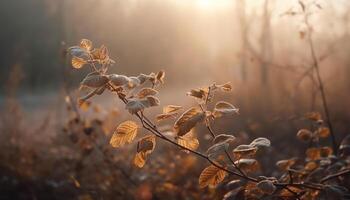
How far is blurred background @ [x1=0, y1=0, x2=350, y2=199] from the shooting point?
16.5ft

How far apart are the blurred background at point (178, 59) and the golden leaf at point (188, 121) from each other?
122cm

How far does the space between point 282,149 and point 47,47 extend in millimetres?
17900

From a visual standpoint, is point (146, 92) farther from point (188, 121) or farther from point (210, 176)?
point (210, 176)

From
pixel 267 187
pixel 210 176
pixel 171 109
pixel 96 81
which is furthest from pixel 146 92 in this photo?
pixel 267 187

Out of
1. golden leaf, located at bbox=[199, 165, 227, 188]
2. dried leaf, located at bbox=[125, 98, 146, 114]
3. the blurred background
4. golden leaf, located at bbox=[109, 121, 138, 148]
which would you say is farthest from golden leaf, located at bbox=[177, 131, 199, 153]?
the blurred background

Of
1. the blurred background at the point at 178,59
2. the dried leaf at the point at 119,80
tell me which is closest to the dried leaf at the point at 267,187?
the dried leaf at the point at 119,80

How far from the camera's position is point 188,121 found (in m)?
1.74

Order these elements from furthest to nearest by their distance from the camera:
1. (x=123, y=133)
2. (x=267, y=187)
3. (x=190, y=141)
A: (x=190, y=141) < (x=123, y=133) < (x=267, y=187)

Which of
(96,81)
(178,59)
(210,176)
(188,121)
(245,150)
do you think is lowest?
(178,59)

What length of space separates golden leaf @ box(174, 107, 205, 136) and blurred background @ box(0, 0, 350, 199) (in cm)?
122

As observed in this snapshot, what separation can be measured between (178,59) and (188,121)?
19079mm

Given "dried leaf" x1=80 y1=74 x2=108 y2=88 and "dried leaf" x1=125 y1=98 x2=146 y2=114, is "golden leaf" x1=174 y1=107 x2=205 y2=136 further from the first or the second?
"dried leaf" x1=80 y1=74 x2=108 y2=88

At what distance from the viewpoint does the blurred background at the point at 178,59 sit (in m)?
5.02

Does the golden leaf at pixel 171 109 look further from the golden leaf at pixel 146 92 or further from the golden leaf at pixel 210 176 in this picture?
the golden leaf at pixel 210 176
